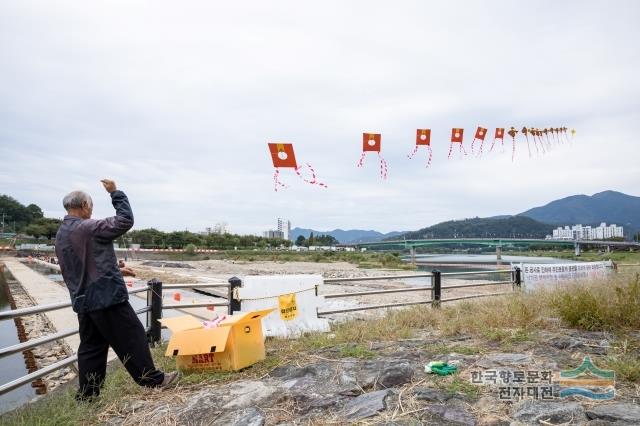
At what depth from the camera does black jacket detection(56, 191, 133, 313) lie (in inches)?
147

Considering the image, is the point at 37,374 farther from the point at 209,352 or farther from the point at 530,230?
the point at 530,230

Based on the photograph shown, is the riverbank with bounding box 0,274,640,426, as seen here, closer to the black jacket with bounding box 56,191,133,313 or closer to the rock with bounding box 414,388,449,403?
the rock with bounding box 414,388,449,403

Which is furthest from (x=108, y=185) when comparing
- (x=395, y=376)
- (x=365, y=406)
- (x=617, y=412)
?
(x=617, y=412)

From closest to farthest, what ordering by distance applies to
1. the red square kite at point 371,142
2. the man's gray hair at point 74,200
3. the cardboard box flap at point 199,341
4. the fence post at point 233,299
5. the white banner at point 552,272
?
the man's gray hair at point 74,200 < the cardboard box flap at point 199,341 < the fence post at point 233,299 < the red square kite at point 371,142 < the white banner at point 552,272

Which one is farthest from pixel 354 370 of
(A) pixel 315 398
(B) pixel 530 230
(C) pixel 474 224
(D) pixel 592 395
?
(B) pixel 530 230

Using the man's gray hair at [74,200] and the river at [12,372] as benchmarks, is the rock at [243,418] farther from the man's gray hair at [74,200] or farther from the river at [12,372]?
the river at [12,372]

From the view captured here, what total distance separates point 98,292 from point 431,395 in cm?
271

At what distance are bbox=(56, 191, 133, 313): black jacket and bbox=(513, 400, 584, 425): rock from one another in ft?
10.2

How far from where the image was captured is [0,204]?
427ft

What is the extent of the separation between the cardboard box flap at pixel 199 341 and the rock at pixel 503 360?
7.64 ft

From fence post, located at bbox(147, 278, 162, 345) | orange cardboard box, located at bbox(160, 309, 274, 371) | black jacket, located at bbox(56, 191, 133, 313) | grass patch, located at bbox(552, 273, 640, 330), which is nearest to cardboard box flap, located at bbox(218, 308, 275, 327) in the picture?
orange cardboard box, located at bbox(160, 309, 274, 371)

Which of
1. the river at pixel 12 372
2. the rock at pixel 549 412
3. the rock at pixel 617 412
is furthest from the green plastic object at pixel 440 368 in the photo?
the river at pixel 12 372

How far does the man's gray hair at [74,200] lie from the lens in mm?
3914

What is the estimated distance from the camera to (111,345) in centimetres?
386
